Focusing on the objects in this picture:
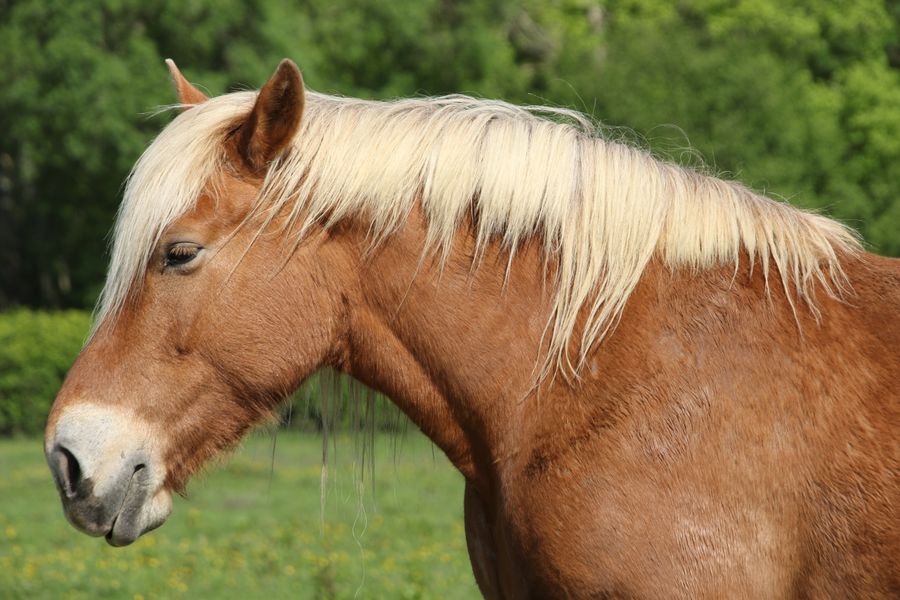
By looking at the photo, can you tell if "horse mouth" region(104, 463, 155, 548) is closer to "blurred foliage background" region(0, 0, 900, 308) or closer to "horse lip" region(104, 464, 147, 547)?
"horse lip" region(104, 464, 147, 547)

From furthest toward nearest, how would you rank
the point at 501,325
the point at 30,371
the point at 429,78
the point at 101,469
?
the point at 429,78 < the point at 30,371 < the point at 501,325 < the point at 101,469

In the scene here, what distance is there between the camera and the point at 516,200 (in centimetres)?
320

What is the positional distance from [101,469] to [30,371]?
17714 millimetres

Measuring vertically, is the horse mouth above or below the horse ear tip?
below

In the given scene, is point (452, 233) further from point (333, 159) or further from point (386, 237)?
point (333, 159)

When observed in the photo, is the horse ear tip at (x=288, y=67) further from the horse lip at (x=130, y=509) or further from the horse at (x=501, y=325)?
the horse lip at (x=130, y=509)

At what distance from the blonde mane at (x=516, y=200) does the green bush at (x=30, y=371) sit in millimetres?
17173

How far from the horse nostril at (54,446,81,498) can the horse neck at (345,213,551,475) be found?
0.86m

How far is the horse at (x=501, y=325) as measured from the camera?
2.90 metres

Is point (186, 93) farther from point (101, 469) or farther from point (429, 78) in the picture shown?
point (429, 78)

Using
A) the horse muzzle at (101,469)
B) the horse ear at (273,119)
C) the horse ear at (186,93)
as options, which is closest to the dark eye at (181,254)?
the horse ear at (273,119)

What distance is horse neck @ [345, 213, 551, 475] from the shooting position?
3172 mm

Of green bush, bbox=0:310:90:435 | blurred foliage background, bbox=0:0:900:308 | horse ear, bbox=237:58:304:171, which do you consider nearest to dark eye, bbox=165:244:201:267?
horse ear, bbox=237:58:304:171

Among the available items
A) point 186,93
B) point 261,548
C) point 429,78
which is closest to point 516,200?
point 186,93
